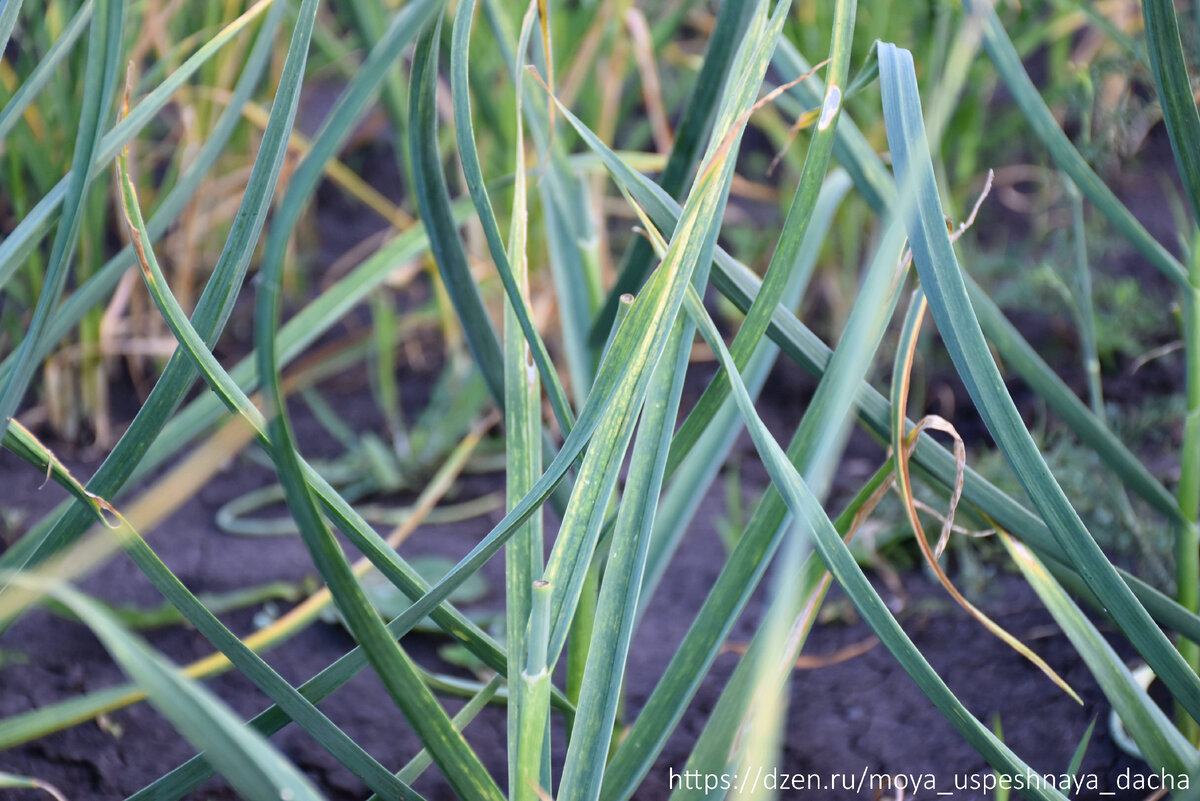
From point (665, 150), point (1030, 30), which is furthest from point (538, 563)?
point (1030, 30)

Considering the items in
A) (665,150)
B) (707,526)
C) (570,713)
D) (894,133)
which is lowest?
(707,526)

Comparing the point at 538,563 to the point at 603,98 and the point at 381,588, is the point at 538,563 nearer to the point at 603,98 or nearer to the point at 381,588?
the point at 381,588

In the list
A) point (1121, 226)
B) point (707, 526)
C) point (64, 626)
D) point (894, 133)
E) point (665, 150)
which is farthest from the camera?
point (665, 150)

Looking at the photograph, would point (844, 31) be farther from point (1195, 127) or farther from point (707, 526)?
point (707, 526)

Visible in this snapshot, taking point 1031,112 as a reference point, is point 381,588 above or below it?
below

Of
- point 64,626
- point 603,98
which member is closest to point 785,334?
point 64,626

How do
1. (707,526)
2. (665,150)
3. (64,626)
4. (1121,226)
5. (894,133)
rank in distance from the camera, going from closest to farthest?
(894,133)
(1121,226)
(64,626)
(707,526)
(665,150)

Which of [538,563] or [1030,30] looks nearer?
[538,563]
